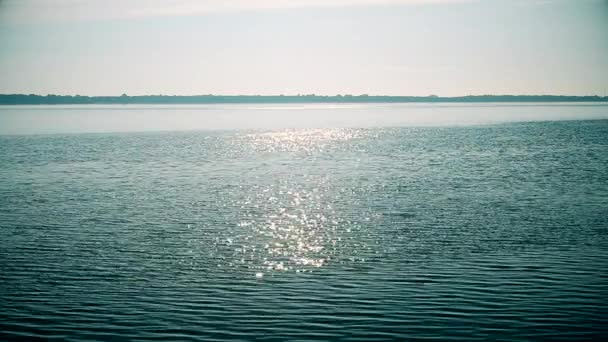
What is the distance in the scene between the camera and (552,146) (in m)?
92.1

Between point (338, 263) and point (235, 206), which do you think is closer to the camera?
point (338, 263)

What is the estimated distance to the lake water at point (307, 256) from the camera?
1998 cm

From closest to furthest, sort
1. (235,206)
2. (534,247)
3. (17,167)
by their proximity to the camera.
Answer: (534,247)
(235,206)
(17,167)

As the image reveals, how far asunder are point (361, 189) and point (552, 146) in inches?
2074

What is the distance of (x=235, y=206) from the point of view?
43156 millimetres

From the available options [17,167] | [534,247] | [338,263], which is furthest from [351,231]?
[17,167]

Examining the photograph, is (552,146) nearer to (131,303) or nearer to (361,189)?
(361,189)

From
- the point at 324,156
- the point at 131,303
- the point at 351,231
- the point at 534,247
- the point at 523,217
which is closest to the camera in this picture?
the point at 131,303

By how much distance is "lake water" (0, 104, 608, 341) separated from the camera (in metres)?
20.0

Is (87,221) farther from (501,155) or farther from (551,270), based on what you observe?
(501,155)

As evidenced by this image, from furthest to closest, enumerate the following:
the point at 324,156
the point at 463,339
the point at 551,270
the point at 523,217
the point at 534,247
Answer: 1. the point at 324,156
2. the point at 523,217
3. the point at 534,247
4. the point at 551,270
5. the point at 463,339

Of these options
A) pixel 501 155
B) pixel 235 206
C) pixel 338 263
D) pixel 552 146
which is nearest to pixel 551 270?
pixel 338 263

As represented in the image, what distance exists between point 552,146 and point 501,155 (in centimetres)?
1769

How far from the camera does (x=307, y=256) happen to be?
28453 millimetres
